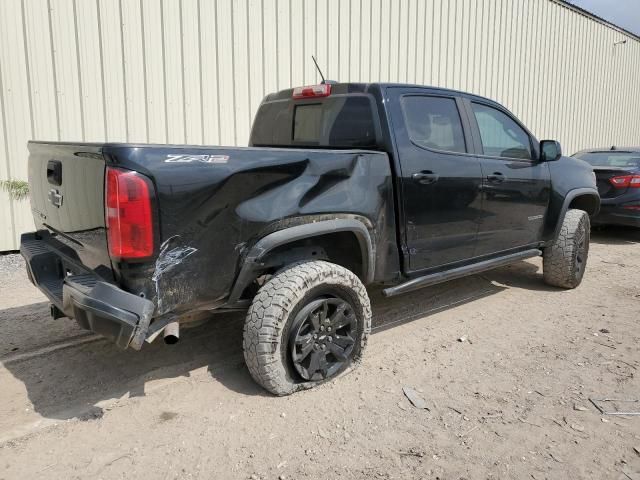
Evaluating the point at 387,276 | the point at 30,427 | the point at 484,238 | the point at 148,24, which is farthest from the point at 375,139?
the point at 148,24

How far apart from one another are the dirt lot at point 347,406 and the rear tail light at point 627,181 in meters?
3.94

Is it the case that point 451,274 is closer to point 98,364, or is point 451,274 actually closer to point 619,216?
point 98,364

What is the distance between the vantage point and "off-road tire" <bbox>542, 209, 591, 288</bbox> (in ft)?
17.1

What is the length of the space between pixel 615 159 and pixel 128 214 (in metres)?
8.35

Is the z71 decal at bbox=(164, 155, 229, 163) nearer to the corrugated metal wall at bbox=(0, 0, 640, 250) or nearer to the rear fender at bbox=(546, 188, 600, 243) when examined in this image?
the rear fender at bbox=(546, 188, 600, 243)

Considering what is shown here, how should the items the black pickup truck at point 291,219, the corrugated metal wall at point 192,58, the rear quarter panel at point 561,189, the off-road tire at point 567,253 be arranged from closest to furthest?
the black pickup truck at point 291,219 → the rear quarter panel at point 561,189 → the off-road tire at point 567,253 → the corrugated metal wall at point 192,58

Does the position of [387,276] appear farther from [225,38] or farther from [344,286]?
[225,38]

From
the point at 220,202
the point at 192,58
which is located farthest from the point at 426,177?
the point at 192,58

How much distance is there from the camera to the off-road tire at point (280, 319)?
115 inches

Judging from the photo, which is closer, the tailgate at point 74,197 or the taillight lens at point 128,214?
the taillight lens at point 128,214

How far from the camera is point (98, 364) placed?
3.50 meters

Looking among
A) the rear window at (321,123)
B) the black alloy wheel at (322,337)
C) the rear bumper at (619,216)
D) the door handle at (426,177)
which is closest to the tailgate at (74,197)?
the black alloy wheel at (322,337)

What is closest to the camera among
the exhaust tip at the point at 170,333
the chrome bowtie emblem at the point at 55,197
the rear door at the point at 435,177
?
the exhaust tip at the point at 170,333

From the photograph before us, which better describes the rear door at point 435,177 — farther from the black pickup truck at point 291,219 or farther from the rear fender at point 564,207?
the rear fender at point 564,207
